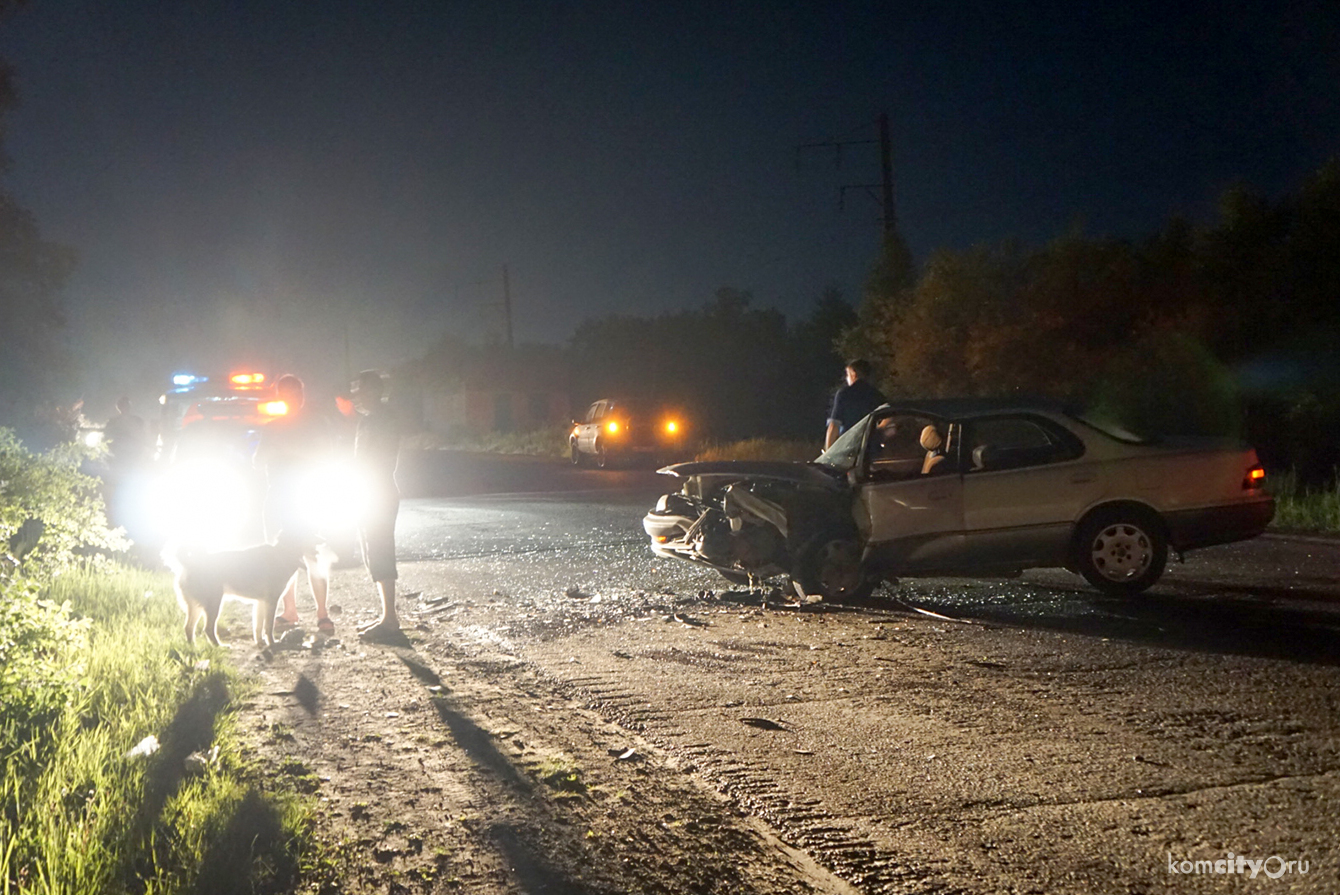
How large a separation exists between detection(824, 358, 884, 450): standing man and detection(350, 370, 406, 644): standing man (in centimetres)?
502

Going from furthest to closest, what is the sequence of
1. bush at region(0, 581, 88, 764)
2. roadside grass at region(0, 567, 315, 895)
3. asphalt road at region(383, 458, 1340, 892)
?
bush at region(0, 581, 88, 764) → asphalt road at region(383, 458, 1340, 892) → roadside grass at region(0, 567, 315, 895)

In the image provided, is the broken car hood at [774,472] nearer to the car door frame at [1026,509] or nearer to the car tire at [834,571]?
the car tire at [834,571]

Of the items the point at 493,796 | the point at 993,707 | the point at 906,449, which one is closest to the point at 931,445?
the point at 906,449

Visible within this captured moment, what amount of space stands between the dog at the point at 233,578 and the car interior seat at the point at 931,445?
4.64 m

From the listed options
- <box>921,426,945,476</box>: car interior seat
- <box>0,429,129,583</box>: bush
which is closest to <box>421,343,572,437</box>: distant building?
<box>0,429,129,583</box>: bush

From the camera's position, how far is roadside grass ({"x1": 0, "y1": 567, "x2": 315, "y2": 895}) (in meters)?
4.07

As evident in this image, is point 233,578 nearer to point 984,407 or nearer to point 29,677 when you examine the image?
point 29,677

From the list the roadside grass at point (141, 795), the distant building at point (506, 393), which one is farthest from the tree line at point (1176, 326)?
the distant building at point (506, 393)

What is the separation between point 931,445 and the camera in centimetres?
993

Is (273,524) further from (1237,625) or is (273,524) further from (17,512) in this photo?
(1237,625)

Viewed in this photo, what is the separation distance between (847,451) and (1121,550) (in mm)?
2207

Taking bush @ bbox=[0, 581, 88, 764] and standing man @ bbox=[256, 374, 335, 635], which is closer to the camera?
bush @ bbox=[0, 581, 88, 764]

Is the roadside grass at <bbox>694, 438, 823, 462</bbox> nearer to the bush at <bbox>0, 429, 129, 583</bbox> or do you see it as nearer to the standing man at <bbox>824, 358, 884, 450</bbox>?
the standing man at <bbox>824, 358, 884, 450</bbox>

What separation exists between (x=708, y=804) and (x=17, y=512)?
4437 mm
